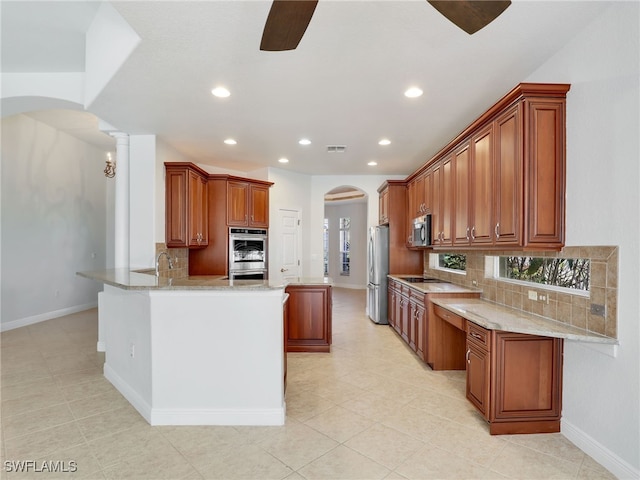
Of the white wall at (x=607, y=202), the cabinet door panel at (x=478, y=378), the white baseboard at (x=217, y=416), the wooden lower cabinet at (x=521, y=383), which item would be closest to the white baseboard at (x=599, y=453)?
the white wall at (x=607, y=202)

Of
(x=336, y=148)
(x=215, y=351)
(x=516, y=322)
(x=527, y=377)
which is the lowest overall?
(x=527, y=377)

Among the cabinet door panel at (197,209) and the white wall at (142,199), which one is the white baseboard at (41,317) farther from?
the cabinet door panel at (197,209)

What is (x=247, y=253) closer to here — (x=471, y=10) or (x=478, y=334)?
(x=478, y=334)

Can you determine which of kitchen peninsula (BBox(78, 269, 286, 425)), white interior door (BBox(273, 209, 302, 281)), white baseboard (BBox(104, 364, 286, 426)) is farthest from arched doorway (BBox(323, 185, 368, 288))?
white baseboard (BBox(104, 364, 286, 426))

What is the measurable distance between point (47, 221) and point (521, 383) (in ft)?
24.1

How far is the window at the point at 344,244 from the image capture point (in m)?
11.5

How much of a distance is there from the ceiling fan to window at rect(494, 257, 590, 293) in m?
1.69

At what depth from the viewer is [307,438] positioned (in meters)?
2.47

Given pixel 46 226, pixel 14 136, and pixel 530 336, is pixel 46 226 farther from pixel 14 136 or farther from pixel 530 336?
pixel 530 336

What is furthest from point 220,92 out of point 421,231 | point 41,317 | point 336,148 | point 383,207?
point 41,317

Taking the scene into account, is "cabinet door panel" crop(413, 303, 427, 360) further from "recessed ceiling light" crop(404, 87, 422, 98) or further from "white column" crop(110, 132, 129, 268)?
"white column" crop(110, 132, 129, 268)

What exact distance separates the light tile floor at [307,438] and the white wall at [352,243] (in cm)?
738

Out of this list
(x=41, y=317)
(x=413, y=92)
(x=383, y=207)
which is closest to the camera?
(x=413, y=92)

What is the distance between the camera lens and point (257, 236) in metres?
6.22
